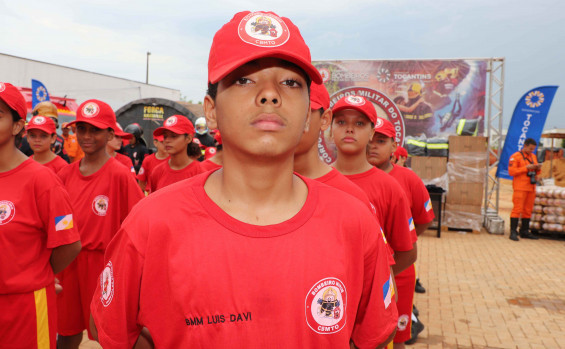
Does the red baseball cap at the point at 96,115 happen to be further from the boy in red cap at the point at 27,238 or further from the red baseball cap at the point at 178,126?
the red baseball cap at the point at 178,126

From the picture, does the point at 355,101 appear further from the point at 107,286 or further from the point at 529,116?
the point at 529,116

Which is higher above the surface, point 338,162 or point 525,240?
point 338,162

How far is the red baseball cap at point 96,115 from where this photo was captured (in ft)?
11.9

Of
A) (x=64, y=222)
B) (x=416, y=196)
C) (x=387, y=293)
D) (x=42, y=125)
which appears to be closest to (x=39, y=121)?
(x=42, y=125)

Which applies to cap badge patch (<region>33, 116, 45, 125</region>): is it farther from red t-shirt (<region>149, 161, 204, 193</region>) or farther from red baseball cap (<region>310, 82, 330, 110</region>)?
red baseball cap (<region>310, 82, 330, 110</region>)

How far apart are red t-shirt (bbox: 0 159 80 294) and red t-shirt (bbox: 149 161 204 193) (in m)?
2.65

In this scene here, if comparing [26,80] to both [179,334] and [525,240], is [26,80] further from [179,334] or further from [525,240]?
[179,334]

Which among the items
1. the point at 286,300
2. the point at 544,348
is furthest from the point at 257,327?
the point at 544,348

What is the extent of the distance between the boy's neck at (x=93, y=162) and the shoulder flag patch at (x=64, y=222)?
1.02m

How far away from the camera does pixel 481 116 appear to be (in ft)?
35.0

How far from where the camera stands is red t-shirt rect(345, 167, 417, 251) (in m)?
3.02

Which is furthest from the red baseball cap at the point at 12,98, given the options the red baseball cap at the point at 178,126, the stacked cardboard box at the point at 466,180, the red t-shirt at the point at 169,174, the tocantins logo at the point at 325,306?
the stacked cardboard box at the point at 466,180

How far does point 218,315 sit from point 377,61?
35.7ft

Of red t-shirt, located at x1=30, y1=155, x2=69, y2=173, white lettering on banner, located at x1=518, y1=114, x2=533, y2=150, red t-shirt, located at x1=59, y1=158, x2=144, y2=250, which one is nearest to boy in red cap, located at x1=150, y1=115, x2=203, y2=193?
red t-shirt, located at x1=30, y1=155, x2=69, y2=173
